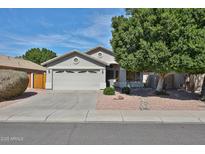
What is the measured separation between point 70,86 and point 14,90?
29.6 ft

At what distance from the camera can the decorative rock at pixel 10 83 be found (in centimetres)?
1569

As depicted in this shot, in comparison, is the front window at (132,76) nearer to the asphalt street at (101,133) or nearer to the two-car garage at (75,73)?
the two-car garage at (75,73)

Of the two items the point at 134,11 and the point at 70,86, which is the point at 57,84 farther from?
the point at 134,11

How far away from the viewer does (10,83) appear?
52.3ft

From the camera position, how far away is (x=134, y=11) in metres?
17.2

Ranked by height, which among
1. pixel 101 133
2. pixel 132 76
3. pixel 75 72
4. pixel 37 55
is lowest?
pixel 101 133

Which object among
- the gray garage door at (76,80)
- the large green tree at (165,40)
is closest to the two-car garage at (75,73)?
the gray garage door at (76,80)

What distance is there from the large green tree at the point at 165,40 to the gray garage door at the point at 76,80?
27.4 feet

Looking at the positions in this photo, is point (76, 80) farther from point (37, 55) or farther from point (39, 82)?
point (37, 55)

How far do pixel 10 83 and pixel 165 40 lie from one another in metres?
10.6

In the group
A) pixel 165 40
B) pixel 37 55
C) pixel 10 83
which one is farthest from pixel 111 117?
pixel 37 55

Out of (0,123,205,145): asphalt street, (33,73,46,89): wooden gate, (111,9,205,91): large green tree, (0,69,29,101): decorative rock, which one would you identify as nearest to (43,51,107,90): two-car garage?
(33,73,46,89): wooden gate

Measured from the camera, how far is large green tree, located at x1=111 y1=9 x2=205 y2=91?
1459 cm

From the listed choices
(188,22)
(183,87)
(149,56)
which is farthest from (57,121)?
(183,87)
